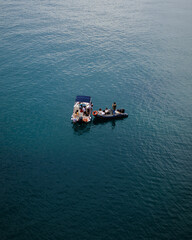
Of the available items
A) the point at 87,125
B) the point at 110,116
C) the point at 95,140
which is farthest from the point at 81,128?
the point at 110,116

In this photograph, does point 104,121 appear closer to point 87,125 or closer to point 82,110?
point 87,125

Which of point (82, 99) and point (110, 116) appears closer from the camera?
point (110, 116)

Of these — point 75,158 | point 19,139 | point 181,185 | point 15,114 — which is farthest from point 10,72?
point 181,185

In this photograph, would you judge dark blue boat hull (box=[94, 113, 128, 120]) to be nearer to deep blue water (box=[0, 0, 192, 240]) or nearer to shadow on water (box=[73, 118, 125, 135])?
shadow on water (box=[73, 118, 125, 135])

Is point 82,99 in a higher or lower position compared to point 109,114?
higher

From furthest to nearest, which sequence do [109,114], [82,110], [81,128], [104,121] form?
[109,114]
[104,121]
[82,110]
[81,128]

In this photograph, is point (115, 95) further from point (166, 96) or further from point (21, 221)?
point (21, 221)

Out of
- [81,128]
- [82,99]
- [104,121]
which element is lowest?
[81,128]

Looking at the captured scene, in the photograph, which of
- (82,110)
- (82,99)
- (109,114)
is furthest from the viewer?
(82,99)
